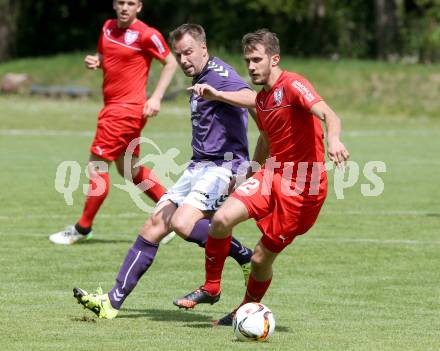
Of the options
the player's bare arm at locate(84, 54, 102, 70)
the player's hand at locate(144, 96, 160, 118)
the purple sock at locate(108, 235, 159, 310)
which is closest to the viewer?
the purple sock at locate(108, 235, 159, 310)

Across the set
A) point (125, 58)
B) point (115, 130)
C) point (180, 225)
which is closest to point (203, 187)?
point (180, 225)

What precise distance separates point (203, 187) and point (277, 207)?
78 cm

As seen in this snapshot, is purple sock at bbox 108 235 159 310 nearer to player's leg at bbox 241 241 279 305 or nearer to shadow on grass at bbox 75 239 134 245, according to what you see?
player's leg at bbox 241 241 279 305

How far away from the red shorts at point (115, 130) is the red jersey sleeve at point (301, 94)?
169 inches

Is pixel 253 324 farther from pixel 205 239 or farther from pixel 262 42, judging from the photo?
pixel 262 42

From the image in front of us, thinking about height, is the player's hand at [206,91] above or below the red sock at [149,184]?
above

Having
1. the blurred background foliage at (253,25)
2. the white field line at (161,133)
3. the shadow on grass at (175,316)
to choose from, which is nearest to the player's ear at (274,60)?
the shadow on grass at (175,316)

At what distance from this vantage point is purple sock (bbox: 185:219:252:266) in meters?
8.41

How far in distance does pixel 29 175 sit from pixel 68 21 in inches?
1300

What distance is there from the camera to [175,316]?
8.31m

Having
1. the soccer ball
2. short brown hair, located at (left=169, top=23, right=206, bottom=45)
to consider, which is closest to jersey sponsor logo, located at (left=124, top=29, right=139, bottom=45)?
short brown hair, located at (left=169, top=23, right=206, bottom=45)

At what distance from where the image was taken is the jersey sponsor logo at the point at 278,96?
7.67m

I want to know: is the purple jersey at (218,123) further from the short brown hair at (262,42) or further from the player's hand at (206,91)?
the short brown hair at (262,42)

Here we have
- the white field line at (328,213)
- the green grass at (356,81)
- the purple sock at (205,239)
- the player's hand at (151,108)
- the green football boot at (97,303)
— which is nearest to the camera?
the green football boot at (97,303)
